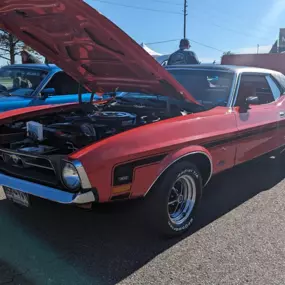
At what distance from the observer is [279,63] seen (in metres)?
9.98

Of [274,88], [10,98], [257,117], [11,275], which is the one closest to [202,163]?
[257,117]

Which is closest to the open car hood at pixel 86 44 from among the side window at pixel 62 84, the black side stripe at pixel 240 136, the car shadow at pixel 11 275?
the black side stripe at pixel 240 136

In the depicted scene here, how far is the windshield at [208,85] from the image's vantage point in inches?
159

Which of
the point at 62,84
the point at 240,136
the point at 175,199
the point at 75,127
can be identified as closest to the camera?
the point at 175,199

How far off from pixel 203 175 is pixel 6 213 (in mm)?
2020

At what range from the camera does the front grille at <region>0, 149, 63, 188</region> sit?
2.79 m

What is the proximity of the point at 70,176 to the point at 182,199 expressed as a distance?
1.22 meters

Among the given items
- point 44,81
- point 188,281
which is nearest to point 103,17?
point 188,281

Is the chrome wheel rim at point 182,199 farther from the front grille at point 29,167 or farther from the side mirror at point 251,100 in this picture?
the side mirror at point 251,100

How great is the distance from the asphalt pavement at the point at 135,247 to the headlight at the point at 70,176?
27 cm

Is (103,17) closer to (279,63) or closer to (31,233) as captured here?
(31,233)

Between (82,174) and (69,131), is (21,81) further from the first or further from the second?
(82,174)

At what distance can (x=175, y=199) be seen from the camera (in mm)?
3293

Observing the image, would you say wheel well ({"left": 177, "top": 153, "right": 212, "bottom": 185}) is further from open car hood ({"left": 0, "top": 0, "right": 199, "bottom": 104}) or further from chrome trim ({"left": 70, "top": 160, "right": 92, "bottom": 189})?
chrome trim ({"left": 70, "top": 160, "right": 92, "bottom": 189})
